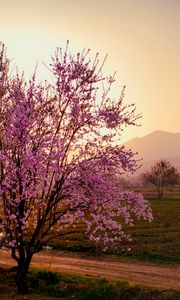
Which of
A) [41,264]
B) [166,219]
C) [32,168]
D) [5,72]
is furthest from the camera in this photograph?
[166,219]

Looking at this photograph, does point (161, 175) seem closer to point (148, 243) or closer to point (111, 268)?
point (148, 243)

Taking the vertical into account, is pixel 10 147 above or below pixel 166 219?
above

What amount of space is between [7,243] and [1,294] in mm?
2154

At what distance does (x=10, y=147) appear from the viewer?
789 inches

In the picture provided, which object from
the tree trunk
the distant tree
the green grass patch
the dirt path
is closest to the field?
the dirt path

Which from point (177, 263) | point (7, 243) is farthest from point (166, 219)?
point (7, 243)

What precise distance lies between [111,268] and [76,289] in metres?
5.45

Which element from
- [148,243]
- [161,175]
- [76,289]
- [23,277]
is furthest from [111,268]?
[161,175]

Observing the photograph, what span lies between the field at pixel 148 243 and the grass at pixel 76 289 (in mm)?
3235

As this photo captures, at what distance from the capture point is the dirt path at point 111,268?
879 inches

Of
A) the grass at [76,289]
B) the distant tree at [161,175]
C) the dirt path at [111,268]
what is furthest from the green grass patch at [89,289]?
the distant tree at [161,175]

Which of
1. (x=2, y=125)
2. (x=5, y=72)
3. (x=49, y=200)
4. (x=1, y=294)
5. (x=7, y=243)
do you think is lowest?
(x=1, y=294)

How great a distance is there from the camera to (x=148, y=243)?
33969 millimetres

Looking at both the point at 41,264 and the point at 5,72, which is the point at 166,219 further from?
the point at 5,72
